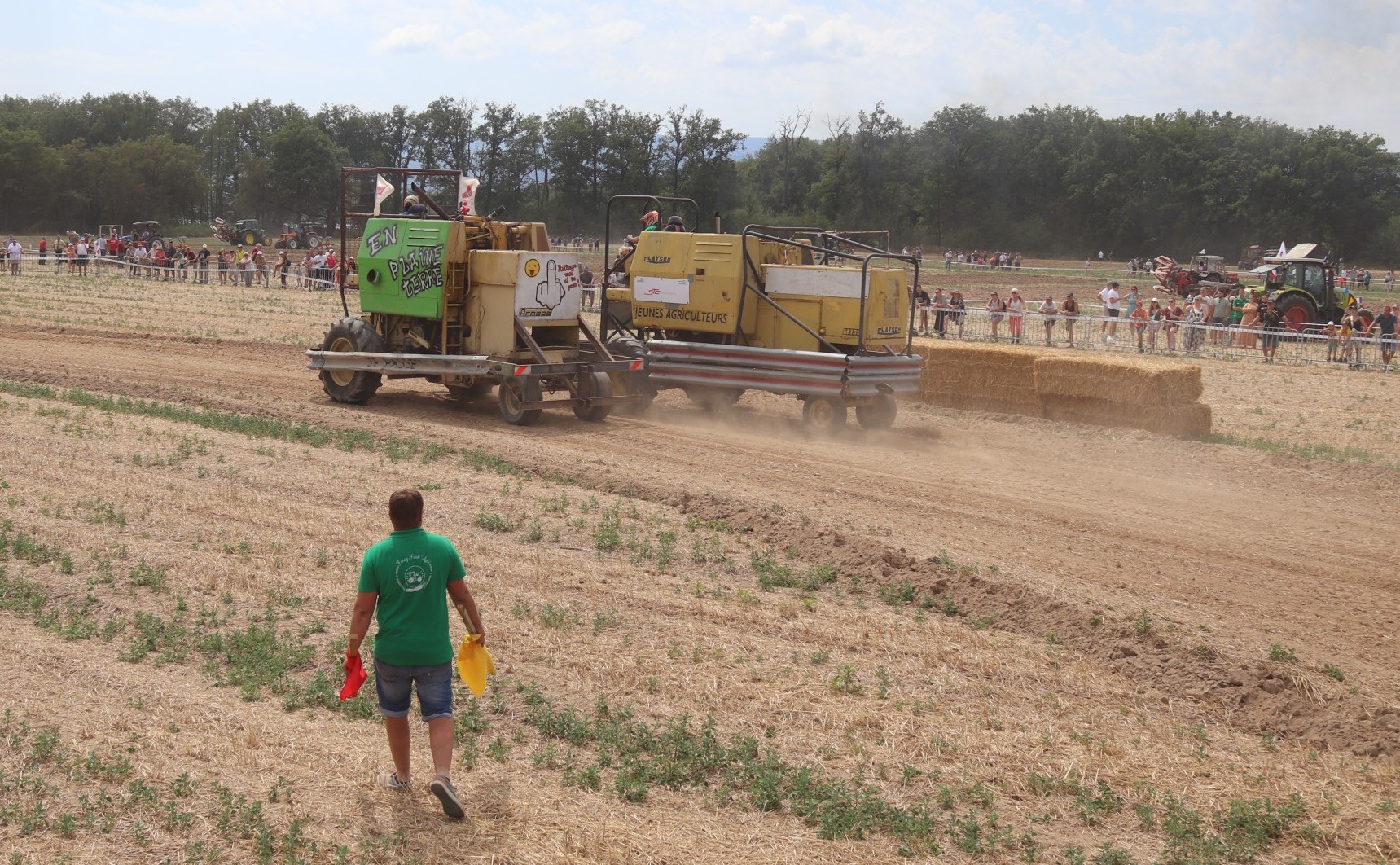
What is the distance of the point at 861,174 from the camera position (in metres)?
84.4

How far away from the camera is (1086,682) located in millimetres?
7523

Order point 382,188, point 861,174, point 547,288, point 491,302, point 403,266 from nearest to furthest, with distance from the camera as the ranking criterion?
point 491,302 < point 547,288 < point 403,266 < point 382,188 < point 861,174

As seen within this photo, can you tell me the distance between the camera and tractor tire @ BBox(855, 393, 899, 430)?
16672 mm

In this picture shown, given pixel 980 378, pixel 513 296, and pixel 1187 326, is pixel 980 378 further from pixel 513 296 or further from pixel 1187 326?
pixel 1187 326

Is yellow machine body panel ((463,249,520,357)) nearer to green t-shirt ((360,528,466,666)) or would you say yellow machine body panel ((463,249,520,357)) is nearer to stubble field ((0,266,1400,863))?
stubble field ((0,266,1400,863))

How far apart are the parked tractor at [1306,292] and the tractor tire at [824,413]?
1926cm

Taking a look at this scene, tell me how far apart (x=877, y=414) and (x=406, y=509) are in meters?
11.7

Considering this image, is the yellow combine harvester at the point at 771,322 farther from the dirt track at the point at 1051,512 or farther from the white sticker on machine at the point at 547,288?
the white sticker on machine at the point at 547,288

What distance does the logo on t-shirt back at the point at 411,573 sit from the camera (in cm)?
569

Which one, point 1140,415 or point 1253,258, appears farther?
point 1253,258

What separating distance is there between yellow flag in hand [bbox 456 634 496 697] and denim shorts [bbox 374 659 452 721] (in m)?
0.08

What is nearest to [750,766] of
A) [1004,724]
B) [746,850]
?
[746,850]

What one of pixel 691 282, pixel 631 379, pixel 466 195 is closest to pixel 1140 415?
pixel 691 282

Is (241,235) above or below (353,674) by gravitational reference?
above
